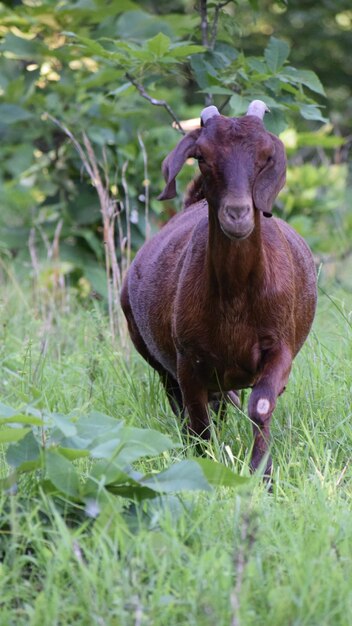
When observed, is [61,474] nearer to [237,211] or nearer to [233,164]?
[237,211]

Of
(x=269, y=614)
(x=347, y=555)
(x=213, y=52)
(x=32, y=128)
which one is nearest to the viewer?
(x=269, y=614)

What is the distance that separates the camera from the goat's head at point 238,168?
447 centimetres

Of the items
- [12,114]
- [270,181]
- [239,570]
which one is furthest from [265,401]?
[12,114]

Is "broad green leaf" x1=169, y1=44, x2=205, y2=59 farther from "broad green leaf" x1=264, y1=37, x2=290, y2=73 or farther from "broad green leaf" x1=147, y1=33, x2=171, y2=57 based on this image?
"broad green leaf" x1=264, y1=37, x2=290, y2=73

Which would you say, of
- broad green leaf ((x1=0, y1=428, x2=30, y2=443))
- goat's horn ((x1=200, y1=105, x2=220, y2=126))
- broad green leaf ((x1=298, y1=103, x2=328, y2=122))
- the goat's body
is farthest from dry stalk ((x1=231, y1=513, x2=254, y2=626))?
broad green leaf ((x1=298, y1=103, x2=328, y2=122))

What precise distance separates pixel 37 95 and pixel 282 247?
4.33 m

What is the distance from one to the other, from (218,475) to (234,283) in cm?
129

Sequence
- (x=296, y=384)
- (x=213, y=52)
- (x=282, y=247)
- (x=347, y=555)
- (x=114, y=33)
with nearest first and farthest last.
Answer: (x=347, y=555) → (x=282, y=247) → (x=296, y=384) → (x=213, y=52) → (x=114, y=33)

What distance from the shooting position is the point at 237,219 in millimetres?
4438

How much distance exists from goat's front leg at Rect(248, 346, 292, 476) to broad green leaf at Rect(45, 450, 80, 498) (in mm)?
1257

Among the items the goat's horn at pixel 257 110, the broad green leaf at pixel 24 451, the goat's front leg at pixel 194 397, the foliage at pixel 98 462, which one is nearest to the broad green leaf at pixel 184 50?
the goat's horn at pixel 257 110

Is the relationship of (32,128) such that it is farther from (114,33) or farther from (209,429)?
(209,429)

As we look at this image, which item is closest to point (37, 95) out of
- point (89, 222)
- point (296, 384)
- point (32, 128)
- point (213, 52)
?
point (32, 128)

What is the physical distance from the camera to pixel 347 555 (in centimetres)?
360
